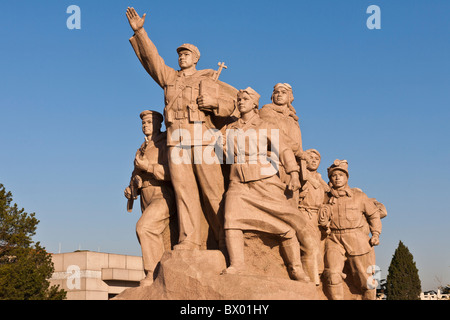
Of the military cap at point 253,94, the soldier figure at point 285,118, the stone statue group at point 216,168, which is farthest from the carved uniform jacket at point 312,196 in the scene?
the military cap at point 253,94

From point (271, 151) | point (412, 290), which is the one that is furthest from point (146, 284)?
point (412, 290)

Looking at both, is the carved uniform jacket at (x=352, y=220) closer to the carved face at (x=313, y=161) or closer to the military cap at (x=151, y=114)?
the carved face at (x=313, y=161)

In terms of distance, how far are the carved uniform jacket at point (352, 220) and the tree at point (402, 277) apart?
21197 millimetres

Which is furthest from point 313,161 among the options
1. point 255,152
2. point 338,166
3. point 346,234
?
point 255,152

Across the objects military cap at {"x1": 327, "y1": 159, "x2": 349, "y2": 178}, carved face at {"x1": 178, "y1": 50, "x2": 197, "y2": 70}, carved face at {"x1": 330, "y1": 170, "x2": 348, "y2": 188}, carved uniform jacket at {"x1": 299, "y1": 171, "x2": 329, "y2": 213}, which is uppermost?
carved face at {"x1": 178, "y1": 50, "x2": 197, "y2": 70}

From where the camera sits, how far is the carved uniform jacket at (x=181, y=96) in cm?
827

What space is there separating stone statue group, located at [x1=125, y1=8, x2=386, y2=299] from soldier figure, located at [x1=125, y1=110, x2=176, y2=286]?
1 centimetres

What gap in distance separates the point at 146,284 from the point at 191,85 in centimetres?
280

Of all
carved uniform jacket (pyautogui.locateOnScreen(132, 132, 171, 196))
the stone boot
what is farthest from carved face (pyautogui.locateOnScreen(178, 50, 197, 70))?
the stone boot

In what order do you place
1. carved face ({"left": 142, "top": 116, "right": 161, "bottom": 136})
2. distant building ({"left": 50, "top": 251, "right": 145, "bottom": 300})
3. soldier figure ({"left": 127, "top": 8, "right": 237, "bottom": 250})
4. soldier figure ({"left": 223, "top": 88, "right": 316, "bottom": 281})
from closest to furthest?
soldier figure ({"left": 223, "top": 88, "right": 316, "bottom": 281})
soldier figure ({"left": 127, "top": 8, "right": 237, "bottom": 250})
carved face ({"left": 142, "top": 116, "right": 161, "bottom": 136})
distant building ({"left": 50, "top": 251, "right": 145, "bottom": 300})

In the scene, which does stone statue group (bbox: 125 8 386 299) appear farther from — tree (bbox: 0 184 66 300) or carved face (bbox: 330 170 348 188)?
tree (bbox: 0 184 66 300)

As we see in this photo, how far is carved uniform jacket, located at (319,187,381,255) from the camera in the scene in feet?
32.4

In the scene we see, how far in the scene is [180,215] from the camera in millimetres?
8164

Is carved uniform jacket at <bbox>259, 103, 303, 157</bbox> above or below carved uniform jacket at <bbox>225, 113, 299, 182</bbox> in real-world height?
above
